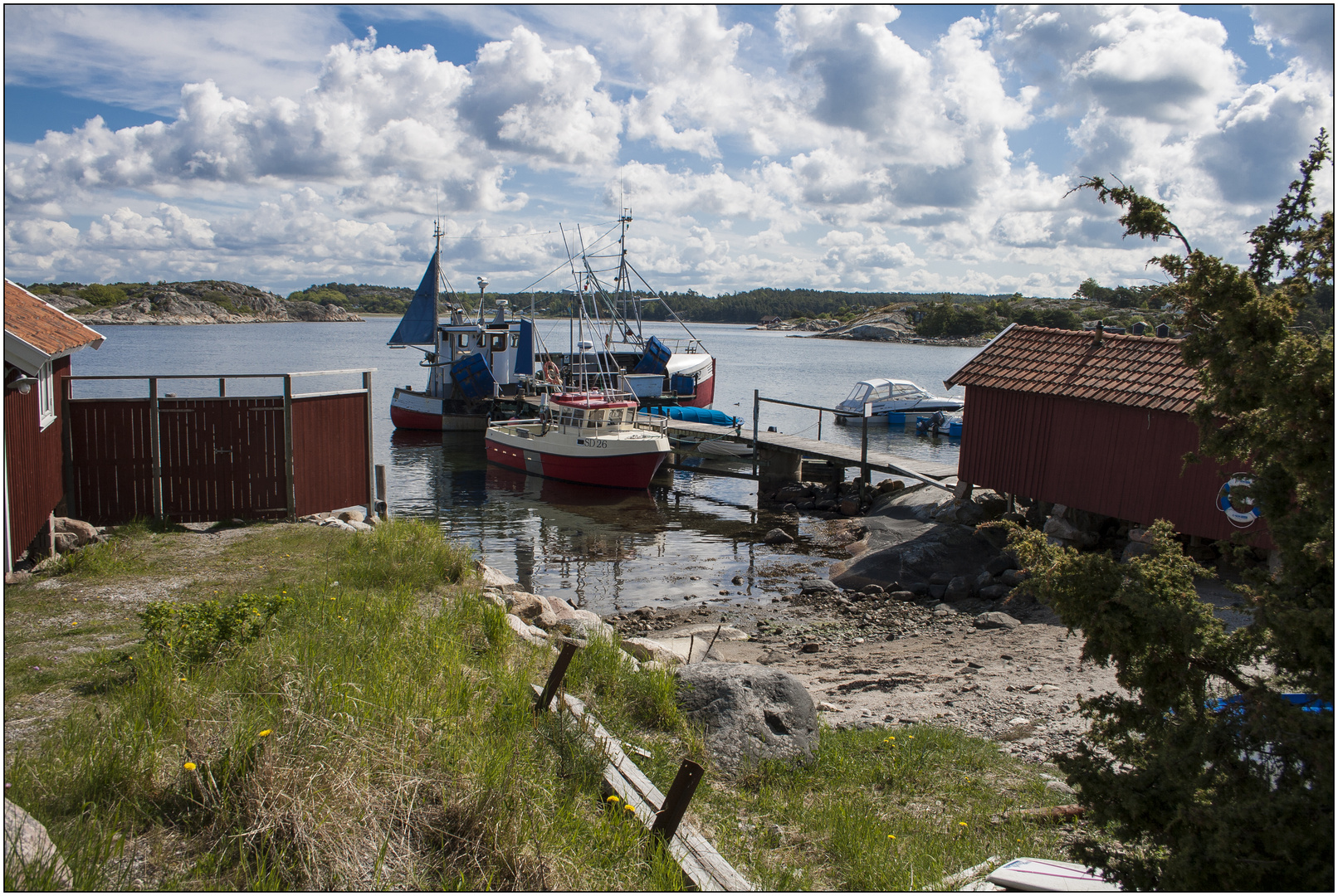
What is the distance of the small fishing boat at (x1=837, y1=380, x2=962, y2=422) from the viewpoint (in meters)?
43.5

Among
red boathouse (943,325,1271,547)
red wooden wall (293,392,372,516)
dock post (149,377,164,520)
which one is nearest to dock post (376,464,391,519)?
red wooden wall (293,392,372,516)

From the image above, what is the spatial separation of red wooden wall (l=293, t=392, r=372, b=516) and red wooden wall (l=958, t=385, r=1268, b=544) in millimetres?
12042

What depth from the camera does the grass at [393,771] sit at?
3900 mm

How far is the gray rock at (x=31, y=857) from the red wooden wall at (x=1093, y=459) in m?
13.5

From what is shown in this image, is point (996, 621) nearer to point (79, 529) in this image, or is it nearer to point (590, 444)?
point (79, 529)

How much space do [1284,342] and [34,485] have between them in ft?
38.9

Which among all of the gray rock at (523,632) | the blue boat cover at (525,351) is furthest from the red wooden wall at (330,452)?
the blue boat cover at (525,351)

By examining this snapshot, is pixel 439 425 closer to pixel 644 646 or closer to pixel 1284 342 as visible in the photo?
pixel 644 646

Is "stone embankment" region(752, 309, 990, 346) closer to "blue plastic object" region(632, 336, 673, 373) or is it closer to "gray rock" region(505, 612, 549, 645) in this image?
"blue plastic object" region(632, 336, 673, 373)

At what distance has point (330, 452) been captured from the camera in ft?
45.4

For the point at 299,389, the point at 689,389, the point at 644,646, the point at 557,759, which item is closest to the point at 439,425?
the point at 689,389

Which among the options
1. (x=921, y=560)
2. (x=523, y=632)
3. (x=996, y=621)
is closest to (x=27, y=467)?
(x=523, y=632)

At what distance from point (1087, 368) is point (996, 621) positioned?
5.61 meters

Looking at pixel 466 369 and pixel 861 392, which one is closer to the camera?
pixel 466 369
